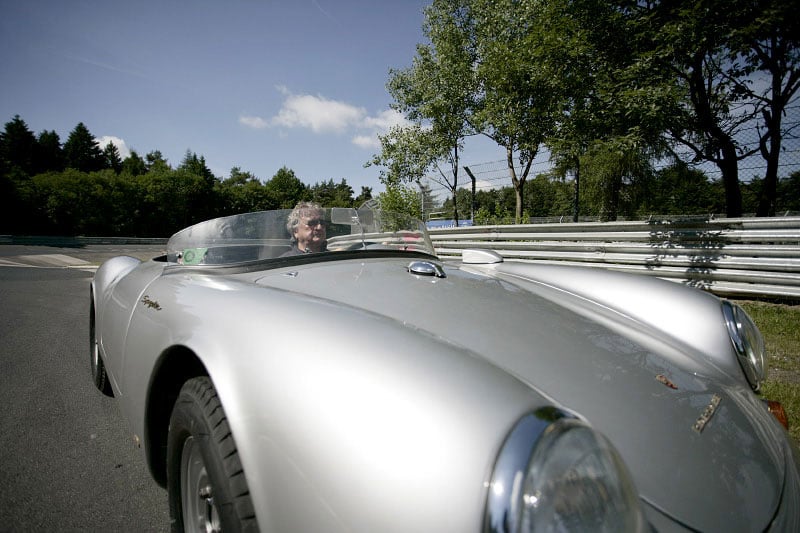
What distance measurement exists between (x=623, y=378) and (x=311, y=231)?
163 centimetres

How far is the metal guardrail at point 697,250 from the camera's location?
4.89 metres

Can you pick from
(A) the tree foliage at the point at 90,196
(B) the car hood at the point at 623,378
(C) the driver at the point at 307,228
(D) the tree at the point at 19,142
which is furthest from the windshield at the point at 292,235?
(D) the tree at the point at 19,142

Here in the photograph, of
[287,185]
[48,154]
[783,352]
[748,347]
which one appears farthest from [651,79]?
[287,185]

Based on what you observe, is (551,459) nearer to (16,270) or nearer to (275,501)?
(275,501)

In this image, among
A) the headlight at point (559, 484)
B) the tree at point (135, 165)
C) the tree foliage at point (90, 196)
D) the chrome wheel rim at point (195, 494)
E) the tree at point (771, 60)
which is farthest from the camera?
the tree at point (135, 165)

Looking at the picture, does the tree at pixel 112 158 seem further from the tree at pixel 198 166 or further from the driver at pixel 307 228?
the driver at pixel 307 228

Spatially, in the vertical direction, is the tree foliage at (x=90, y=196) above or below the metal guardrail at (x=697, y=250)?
above

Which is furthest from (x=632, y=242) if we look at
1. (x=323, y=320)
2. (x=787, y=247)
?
(x=323, y=320)

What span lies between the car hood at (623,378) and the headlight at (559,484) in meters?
0.21

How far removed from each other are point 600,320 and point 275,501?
4.66 feet

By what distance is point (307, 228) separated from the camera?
7.30ft

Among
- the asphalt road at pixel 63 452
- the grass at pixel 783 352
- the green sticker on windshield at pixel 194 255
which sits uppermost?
the green sticker on windshield at pixel 194 255

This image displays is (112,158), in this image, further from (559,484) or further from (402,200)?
(559,484)

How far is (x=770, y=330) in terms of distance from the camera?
385cm
